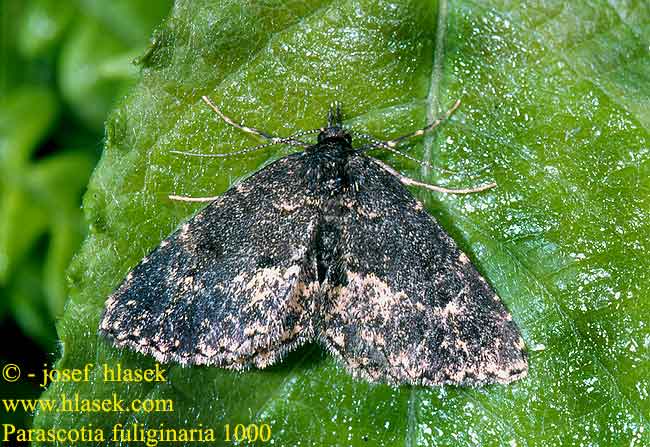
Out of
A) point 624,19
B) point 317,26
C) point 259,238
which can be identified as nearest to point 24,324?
point 259,238

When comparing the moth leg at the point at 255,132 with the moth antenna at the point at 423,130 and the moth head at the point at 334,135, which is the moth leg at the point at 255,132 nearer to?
the moth head at the point at 334,135

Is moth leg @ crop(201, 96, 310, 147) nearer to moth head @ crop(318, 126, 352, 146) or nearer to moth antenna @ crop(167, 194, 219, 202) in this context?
moth head @ crop(318, 126, 352, 146)

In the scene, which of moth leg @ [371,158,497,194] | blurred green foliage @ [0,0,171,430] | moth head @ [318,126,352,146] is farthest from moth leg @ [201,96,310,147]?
blurred green foliage @ [0,0,171,430]

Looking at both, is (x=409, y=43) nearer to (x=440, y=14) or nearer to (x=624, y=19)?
(x=440, y=14)

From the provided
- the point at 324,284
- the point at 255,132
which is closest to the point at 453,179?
the point at 324,284

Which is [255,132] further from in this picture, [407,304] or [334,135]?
[407,304]

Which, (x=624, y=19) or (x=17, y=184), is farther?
(x=17, y=184)

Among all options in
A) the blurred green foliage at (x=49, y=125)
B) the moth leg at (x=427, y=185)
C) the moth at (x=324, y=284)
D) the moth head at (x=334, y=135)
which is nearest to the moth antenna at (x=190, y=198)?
the moth at (x=324, y=284)
